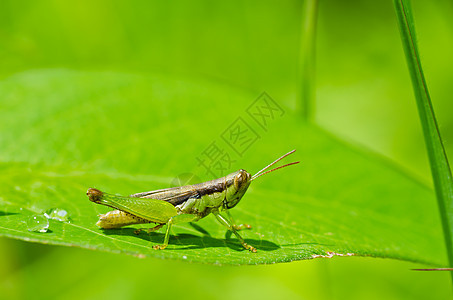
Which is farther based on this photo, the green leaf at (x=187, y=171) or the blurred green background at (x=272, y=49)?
the blurred green background at (x=272, y=49)

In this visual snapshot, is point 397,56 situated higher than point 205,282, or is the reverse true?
point 397,56

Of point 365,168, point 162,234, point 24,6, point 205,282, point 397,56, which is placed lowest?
point 205,282

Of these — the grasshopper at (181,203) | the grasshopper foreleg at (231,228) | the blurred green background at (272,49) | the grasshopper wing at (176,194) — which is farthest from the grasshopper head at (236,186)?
the blurred green background at (272,49)

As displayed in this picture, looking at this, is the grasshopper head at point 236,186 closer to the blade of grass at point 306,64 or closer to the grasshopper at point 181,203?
the grasshopper at point 181,203

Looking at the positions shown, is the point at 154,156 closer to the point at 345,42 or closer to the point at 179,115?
the point at 179,115

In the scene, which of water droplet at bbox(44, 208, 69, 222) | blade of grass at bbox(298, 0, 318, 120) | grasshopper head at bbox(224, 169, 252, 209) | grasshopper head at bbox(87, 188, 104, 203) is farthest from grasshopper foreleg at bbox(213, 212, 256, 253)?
blade of grass at bbox(298, 0, 318, 120)

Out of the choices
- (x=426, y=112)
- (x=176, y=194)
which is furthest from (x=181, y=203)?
(x=426, y=112)

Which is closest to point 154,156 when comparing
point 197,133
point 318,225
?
point 197,133
